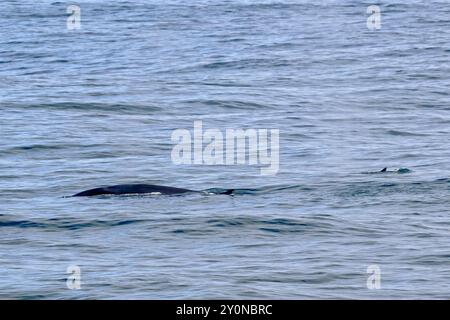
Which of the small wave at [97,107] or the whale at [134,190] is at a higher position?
the small wave at [97,107]

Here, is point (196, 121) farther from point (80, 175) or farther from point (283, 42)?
point (283, 42)

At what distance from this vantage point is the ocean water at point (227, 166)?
17812mm

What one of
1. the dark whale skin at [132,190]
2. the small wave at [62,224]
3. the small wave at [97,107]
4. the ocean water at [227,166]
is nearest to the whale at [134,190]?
the dark whale skin at [132,190]

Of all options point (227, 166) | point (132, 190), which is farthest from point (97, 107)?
point (132, 190)

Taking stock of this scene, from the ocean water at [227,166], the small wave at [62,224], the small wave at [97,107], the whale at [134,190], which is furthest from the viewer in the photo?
the small wave at [97,107]

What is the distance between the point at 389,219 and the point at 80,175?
26.1 ft

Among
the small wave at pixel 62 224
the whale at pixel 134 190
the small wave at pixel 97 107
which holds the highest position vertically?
the small wave at pixel 97 107

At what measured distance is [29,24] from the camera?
61.3 meters

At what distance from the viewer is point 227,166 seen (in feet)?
93.8

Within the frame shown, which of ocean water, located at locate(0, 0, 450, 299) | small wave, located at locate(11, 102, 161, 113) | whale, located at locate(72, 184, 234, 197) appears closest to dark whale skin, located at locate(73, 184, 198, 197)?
whale, located at locate(72, 184, 234, 197)

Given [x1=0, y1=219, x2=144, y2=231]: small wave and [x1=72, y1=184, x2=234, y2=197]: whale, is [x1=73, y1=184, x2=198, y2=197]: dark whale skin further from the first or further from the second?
[x1=0, y1=219, x2=144, y2=231]: small wave

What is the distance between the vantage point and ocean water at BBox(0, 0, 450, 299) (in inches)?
701

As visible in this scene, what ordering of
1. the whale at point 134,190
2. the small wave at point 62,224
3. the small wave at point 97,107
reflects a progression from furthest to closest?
the small wave at point 97,107, the whale at point 134,190, the small wave at point 62,224

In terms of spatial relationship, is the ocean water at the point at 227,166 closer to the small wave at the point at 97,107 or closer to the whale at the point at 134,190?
the small wave at the point at 97,107
